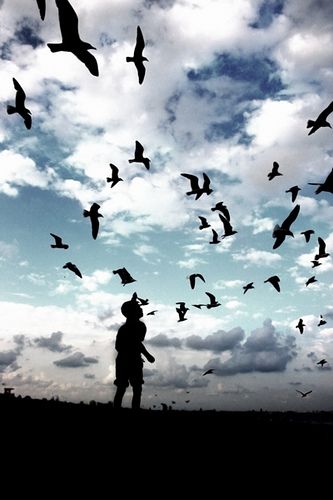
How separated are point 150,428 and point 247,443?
7.37 feet

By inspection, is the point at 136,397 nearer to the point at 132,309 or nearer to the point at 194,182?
the point at 132,309

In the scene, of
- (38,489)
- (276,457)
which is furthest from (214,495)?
(276,457)

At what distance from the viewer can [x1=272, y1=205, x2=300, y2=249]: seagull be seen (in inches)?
628

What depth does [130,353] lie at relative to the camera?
13008 mm

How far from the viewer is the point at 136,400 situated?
13.2 meters

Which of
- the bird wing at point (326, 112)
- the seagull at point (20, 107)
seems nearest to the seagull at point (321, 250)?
the bird wing at point (326, 112)

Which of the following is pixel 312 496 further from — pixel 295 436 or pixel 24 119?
pixel 24 119

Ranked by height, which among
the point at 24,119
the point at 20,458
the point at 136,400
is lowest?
the point at 20,458

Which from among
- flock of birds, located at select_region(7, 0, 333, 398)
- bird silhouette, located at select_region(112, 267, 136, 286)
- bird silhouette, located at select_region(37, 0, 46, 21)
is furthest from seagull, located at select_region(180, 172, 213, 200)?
bird silhouette, located at select_region(37, 0, 46, 21)

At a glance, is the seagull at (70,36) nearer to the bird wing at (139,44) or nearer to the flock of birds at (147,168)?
the flock of birds at (147,168)

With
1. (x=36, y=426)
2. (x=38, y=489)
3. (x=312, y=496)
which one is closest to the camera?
(x=38, y=489)

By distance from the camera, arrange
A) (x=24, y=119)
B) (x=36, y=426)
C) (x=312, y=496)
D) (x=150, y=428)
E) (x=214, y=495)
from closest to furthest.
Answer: (x=214, y=495), (x=312, y=496), (x=36, y=426), (x=150, y=428), (x=24, y=119)

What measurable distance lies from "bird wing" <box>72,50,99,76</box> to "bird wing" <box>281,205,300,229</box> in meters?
10.5

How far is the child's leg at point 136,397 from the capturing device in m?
13.1
